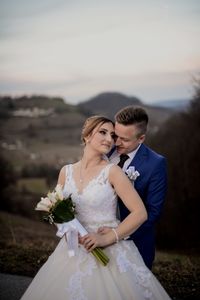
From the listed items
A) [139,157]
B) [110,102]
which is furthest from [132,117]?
[110,102]

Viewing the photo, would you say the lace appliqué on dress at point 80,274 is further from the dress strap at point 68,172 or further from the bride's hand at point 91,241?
the dress strap at point 68,172

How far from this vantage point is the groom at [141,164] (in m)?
3.66

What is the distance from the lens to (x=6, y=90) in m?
45.8

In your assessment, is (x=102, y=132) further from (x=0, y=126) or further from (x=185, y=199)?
(x=0, y=126)

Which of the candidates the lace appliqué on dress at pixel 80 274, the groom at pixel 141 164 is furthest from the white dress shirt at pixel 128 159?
the lace appliqué on dress at pixel 80 274

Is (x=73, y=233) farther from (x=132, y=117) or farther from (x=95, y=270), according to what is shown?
(x=132, y=117)

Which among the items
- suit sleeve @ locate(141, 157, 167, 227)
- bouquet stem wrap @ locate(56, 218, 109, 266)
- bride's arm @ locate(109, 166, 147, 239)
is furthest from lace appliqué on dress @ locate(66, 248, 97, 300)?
suit sleeve @ locate(141, 157, 167, 227)

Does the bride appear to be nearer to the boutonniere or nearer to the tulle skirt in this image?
the tulle skirt

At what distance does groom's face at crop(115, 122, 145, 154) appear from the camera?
11.9 ft

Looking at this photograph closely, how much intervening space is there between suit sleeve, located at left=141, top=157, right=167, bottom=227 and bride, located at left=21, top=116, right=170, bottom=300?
0.43m

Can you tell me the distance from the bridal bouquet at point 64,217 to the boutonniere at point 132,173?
0.78 m

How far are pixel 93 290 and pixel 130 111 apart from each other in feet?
4.87

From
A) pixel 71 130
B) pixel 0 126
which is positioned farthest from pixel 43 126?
pixel 0 126

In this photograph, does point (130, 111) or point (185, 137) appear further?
point (185, 137)
